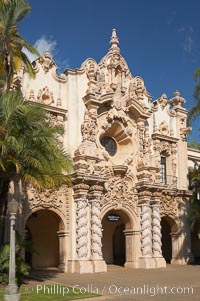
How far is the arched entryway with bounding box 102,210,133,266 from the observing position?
1179 inches

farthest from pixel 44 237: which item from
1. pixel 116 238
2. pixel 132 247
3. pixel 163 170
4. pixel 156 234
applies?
pixel 163 170

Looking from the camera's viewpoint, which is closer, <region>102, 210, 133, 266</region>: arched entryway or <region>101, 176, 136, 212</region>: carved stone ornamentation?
<region>101, 176, 136, 212</region>: carved stone ornamentation

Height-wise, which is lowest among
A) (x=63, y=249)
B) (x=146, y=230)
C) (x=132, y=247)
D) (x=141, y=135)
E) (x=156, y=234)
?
(x=132, y=247)

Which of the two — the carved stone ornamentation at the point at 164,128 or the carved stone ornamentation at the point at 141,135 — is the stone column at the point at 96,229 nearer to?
the carved stone ornamentation at the point at 141,135

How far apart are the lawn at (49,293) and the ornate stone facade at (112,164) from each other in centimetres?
742

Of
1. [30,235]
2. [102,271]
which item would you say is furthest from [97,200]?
[30,235]

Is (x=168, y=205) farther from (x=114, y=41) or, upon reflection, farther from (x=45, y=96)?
(x=114, y=41)

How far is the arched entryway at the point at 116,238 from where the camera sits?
30.0 meters

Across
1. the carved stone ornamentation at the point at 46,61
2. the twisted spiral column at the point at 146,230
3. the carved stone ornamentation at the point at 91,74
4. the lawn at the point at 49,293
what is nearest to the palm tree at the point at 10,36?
the carved stone ornamentation at the point at 46,61

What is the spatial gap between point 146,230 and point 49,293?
14336 mm

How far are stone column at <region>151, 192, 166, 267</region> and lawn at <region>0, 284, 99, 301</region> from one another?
12.9m

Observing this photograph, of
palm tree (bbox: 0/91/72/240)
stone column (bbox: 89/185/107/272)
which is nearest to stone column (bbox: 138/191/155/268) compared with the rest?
stone column (bbox: 89/185/107/272)

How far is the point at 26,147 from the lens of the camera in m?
17.7

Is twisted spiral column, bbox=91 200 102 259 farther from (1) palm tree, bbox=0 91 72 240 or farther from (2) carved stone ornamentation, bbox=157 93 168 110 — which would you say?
(2) carved stone ornamentation, bbox=157 93 168 110
